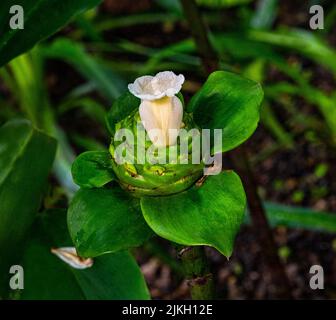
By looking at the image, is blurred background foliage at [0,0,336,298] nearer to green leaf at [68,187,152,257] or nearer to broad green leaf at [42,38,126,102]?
broad green leaf at [42,38,126,102]

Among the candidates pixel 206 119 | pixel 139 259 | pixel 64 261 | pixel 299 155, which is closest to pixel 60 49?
pixel 139 259

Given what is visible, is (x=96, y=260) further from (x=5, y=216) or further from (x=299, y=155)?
(x=299, y=155)

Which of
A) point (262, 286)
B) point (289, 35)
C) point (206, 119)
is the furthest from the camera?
point (289, 35)

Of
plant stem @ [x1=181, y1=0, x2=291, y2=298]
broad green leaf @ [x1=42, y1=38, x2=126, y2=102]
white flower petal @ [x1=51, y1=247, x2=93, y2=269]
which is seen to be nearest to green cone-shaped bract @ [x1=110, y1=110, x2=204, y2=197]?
white flower petal @ [x1=51, y1=247, x2=93, y2=269]

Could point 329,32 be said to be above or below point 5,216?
above
